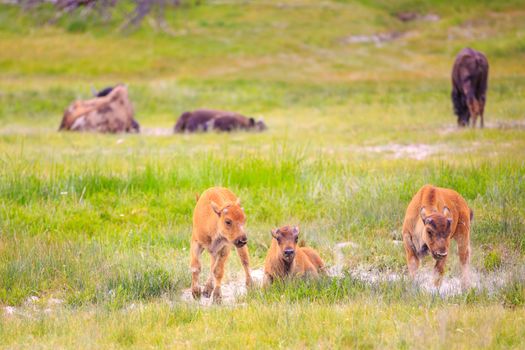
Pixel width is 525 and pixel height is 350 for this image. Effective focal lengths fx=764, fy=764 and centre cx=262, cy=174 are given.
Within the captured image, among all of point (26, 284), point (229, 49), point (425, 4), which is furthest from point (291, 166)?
point (425, 4)

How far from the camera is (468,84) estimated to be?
62.6 feet

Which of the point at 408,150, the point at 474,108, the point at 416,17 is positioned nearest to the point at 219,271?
the point at 408,150

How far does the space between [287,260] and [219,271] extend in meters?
0.61

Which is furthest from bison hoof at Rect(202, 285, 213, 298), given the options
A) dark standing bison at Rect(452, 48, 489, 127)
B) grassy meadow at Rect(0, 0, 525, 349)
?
dark standing bison at Rect(452, 48, 489, 127)

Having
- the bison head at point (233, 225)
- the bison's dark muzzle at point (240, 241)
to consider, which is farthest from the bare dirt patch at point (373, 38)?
the bison's dark muzzle at point (240, 241)

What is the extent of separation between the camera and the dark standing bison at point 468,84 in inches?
744

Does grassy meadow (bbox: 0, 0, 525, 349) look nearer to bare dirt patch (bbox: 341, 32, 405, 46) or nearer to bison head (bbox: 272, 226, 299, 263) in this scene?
bison head (bbox: 272, 226, 299, 263)

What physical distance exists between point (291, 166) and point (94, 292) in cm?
503

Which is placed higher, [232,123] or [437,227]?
[437,227]

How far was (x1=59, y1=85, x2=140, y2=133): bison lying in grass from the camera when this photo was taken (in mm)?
21594

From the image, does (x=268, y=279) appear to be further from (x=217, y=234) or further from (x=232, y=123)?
(x=232, y=123)

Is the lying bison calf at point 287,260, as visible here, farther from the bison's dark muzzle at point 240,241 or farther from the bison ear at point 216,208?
the bison ear at point 216,208

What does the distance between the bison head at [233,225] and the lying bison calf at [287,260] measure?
356mm

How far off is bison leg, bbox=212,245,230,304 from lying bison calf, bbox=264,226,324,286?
44 cm
